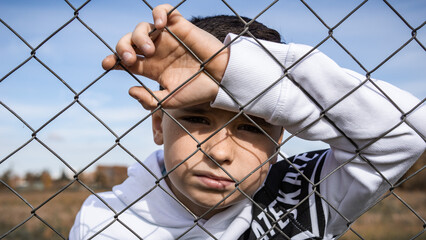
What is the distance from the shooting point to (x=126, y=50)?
106cm

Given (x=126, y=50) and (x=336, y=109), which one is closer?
(x=126, y=50)

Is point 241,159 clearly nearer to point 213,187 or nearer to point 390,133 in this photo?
point 213,187

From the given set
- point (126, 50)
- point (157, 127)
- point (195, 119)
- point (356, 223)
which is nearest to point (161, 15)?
point (126, 50)

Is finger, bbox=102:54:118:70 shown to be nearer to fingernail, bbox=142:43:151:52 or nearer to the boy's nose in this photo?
fingernail, bbox=142:43:151:52

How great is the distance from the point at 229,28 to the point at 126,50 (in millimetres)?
609

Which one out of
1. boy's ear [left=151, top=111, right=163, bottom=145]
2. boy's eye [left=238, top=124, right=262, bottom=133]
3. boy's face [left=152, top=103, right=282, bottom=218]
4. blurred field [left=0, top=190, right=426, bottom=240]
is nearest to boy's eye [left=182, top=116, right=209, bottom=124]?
boy's face [left=152, top=103, right=282, bottom=218]

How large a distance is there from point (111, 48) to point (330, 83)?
63 cm

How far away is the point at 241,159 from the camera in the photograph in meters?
1.30

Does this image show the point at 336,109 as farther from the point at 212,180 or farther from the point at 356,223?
the point at 356,223

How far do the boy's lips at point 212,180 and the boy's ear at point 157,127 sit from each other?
1.10ft

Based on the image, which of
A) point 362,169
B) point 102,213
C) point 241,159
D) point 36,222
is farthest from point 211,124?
point 36,222

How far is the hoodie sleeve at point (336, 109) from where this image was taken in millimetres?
1155

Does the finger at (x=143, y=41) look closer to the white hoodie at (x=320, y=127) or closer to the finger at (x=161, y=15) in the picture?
the finger at (x=161, y=15)

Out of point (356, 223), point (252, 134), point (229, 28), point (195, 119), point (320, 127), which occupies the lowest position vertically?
point (356, 223)
